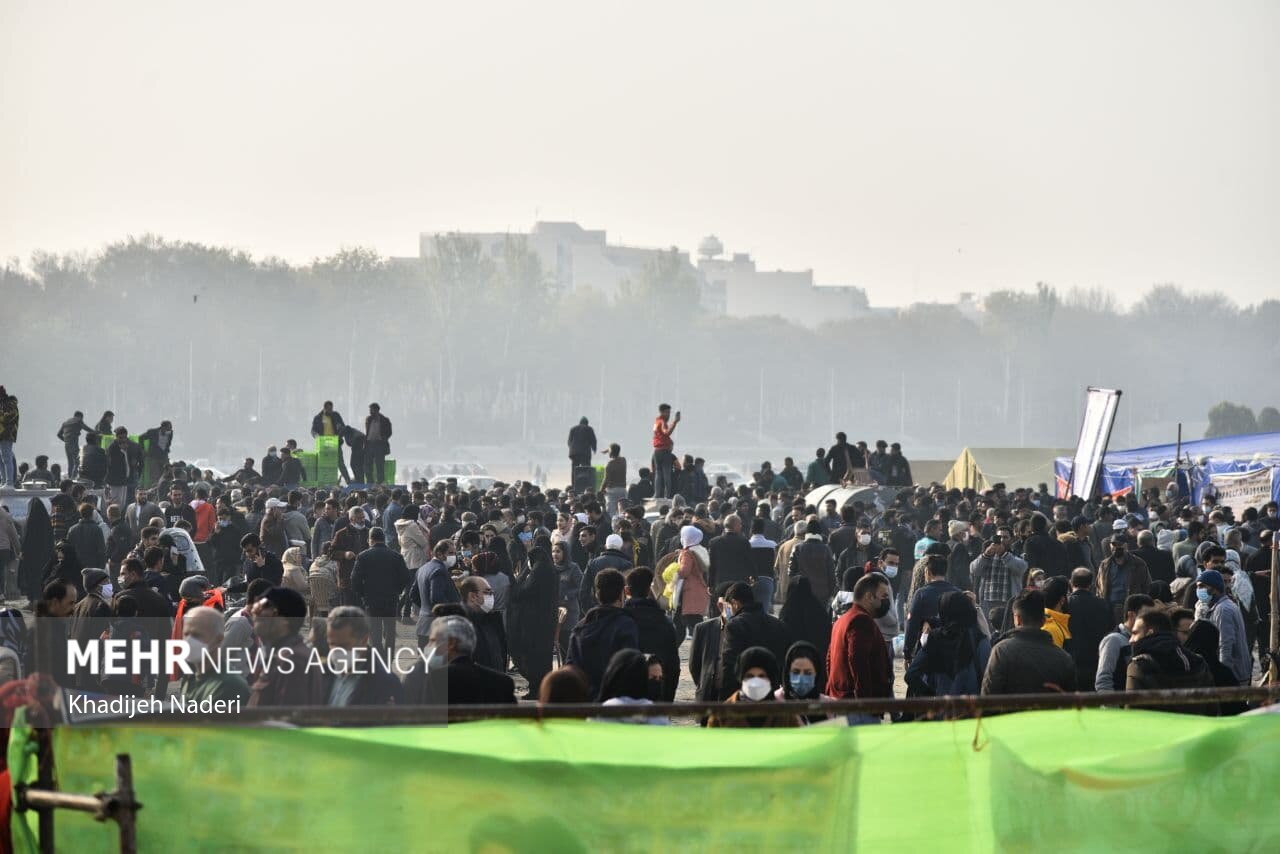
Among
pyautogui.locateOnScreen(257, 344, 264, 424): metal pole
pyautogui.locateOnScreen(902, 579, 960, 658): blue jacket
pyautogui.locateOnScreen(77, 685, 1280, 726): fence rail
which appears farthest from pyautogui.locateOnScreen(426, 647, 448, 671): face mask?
pyautogui.locateOnScreen(257, 344, 264, 424): metal pole

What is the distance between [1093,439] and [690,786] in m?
21.8

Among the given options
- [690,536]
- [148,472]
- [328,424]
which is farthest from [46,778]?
[328,424]

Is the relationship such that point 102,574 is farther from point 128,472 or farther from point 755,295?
point 755,295

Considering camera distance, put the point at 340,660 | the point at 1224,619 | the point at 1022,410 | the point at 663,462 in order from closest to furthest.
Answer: the point at 340,660 < the point at 1224,619 < the point at 663,462 < the point at 1022,410

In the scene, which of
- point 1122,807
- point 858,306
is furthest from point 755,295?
point 1122,807

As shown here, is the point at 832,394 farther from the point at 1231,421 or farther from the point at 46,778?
the point at 46,778

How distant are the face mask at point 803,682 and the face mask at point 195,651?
2.58 m

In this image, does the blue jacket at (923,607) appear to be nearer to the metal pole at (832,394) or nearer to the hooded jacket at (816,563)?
the hooded jacket at (816,563)

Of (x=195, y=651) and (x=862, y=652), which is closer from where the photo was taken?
(x=195, y=651)

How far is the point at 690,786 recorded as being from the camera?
202 inches

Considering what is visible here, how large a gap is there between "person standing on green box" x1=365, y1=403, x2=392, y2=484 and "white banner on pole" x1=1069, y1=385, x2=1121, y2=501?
11.4m

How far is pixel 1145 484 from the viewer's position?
1230 inches

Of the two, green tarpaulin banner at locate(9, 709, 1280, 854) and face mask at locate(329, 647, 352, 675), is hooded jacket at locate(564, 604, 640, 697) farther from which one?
green tarpaulin banner at locate(9, 709, 1280, 854)

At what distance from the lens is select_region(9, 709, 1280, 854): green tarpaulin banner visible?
16.3ft
